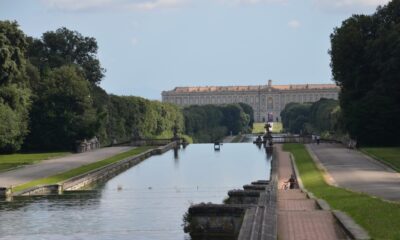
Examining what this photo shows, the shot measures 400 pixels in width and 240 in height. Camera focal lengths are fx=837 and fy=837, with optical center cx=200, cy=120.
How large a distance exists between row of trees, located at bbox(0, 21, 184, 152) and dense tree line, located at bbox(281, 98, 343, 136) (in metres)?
22.4

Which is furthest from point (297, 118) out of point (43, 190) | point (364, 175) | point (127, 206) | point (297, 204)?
point (297, 204)

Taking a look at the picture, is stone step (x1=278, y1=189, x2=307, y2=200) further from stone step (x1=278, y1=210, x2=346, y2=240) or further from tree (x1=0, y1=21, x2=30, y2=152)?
tree (x1=0, y1=21, x2=30, y2=152)

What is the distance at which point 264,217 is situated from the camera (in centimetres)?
1733

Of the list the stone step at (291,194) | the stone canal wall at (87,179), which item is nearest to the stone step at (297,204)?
the stone step at (291,194)

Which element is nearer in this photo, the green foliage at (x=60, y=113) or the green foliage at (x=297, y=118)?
the green foliage at (x=60, y=113)

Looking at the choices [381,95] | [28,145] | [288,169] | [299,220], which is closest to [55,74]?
[28,145]

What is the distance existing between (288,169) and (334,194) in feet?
57.2

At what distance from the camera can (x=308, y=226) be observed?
1706 centimetres

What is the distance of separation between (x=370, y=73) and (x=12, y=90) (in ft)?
92.1

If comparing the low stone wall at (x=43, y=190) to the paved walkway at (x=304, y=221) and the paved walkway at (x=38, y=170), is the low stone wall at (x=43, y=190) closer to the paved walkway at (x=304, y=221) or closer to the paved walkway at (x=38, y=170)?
the paved walkway at (x=38, y=170)

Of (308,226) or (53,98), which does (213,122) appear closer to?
(53,98)

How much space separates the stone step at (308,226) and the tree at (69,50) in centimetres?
6755

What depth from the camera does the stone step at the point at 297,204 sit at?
70.3 feet

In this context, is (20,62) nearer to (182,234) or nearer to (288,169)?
(288,169)
